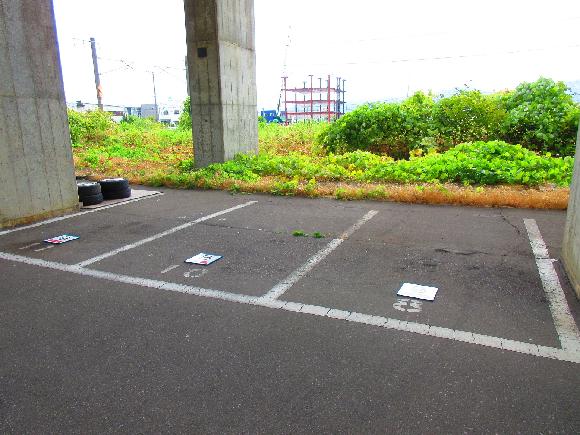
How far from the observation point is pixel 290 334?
3057mm

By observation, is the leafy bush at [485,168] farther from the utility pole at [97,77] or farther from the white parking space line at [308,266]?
the utility pole at [97,77]

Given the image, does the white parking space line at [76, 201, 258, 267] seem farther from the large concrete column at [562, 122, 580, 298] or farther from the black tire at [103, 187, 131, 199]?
the large concrete column at [562, 122, 580, 298]

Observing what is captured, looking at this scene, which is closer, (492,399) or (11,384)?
(492,399)

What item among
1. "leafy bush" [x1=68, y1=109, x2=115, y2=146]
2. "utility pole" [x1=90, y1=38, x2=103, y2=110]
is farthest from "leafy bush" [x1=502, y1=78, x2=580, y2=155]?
"utility pole" [x1=90, y1=38, x2=103, y2=110]

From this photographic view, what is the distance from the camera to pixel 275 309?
136 inches

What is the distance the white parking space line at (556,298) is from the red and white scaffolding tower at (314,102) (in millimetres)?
30840

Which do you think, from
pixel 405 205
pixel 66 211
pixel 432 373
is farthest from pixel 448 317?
pixel 66 211

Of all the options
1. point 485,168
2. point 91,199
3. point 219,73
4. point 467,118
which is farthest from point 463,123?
point 91,199

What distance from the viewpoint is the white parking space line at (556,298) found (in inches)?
115

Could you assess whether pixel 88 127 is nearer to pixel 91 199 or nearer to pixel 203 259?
pixel 91 199

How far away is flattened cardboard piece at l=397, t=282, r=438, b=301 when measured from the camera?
11.8ft

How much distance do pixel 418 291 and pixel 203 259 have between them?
2.35 metres

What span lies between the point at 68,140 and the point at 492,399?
23.3ft

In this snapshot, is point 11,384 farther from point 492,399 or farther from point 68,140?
point 68,140
